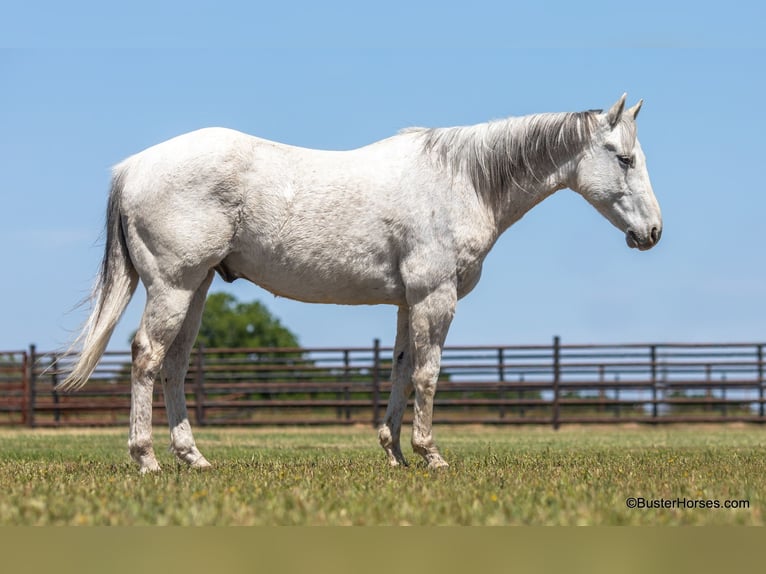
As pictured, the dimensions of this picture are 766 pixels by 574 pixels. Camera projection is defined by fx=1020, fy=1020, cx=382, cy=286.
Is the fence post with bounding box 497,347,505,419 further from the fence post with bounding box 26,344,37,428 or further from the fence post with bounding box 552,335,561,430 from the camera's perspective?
the fence post with bounding box 26,344,37,428

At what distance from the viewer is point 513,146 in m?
7.55

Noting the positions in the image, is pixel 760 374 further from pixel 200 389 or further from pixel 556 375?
pixel 200 389

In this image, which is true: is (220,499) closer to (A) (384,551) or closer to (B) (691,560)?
(A) (384,551)

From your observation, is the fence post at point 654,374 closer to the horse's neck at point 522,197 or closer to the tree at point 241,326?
the horse's neck at point 522,197

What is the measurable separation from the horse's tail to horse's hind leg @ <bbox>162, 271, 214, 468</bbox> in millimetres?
447

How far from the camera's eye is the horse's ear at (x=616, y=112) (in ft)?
24.3

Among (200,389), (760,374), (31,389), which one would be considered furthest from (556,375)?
(31,389)

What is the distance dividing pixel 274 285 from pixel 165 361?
36.6 inches

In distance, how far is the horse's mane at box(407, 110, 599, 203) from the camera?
744cm

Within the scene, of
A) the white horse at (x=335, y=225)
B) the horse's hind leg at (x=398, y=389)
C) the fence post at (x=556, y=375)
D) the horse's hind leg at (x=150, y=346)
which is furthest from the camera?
the fence post at (x=556, y=375)

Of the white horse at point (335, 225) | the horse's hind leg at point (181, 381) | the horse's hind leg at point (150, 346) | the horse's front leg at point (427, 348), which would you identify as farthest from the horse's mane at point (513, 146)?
the horse's hind leg at point (150, 346)

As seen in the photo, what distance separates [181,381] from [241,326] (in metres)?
44.0

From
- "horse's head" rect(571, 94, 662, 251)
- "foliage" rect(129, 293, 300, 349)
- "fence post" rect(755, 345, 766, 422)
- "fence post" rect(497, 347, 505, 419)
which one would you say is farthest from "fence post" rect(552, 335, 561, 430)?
"foliage" rect(129, 293, 300, 349)

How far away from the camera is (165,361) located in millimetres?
7145
